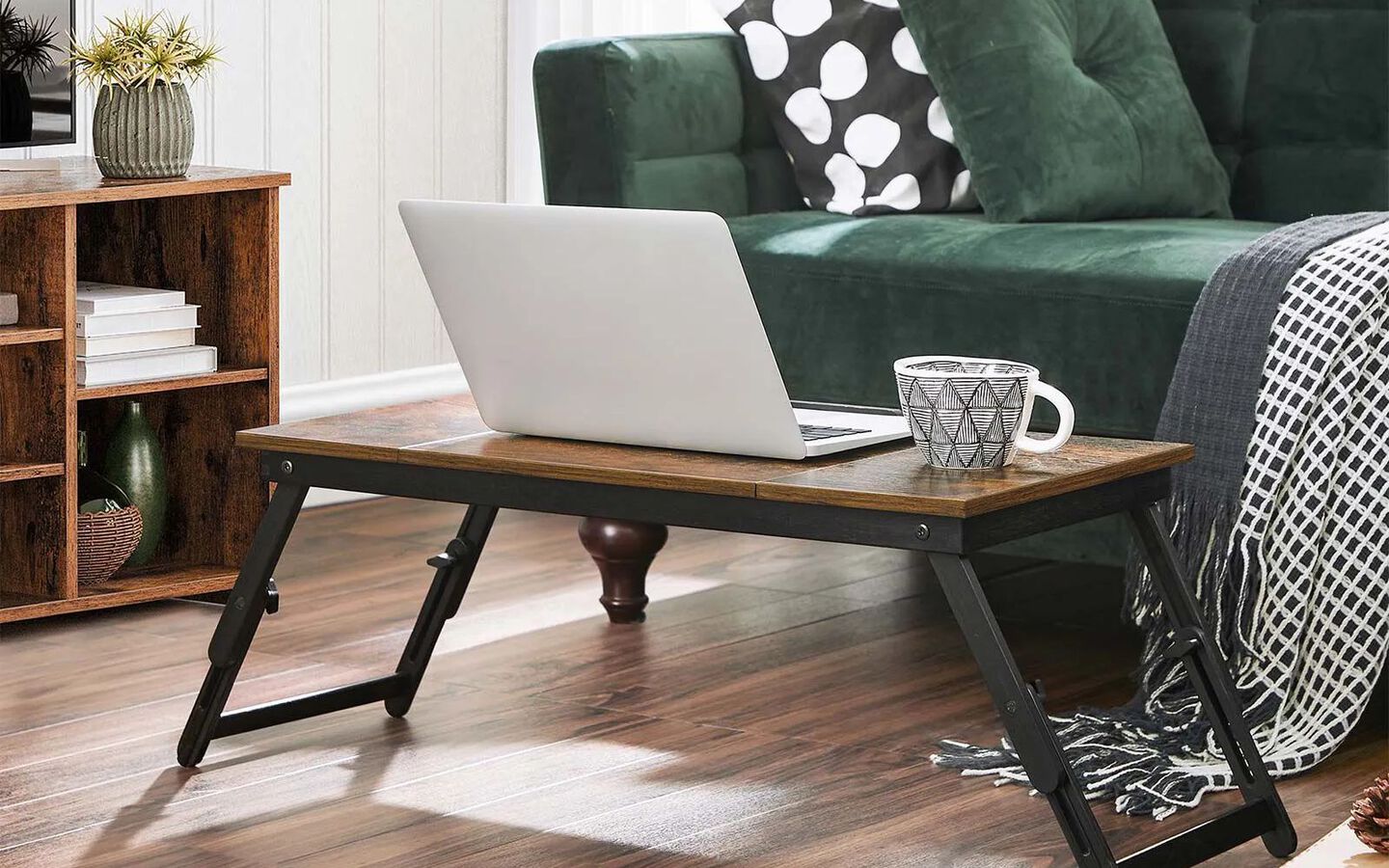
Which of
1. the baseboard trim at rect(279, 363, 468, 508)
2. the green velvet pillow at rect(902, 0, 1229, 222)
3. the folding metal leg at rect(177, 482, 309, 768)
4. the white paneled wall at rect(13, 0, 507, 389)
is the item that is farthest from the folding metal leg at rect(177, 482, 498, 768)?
the white paneled wall at rect(13, 0, 507, 389)

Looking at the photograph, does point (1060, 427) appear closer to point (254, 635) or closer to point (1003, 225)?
point (254, 635)

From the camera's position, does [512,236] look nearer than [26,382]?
Yes

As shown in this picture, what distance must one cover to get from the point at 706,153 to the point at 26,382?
38.0 inches

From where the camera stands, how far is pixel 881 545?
1.63m

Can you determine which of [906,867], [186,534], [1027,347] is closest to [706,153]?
[1027,347]

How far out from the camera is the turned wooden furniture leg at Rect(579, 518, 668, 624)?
270cm

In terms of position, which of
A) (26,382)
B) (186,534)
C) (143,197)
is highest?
(143,197)

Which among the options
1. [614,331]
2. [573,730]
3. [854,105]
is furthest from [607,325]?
[854,105]

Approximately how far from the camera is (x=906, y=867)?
5.90 feet

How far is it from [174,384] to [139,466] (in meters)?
0.13

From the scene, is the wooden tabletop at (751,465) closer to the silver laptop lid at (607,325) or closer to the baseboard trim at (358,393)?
the silver laptop lid at (607,325)

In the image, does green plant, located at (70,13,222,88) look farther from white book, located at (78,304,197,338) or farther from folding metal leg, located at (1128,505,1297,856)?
folding metal leg, located at (1128,505,1297,856)

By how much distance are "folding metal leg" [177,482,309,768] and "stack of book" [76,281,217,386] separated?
2.47 ft

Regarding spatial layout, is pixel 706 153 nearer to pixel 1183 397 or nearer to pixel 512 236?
pixel 1183 397
